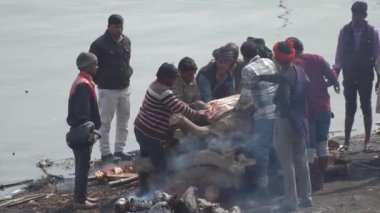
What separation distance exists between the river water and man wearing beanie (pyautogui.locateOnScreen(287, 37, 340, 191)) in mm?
3747

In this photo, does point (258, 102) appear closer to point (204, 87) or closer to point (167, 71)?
point (167, 71)

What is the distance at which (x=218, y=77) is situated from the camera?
40.3 ft

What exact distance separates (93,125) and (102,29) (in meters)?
10.3

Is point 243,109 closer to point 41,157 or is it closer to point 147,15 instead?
point 41,157

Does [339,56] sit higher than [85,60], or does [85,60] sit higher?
[85,60]

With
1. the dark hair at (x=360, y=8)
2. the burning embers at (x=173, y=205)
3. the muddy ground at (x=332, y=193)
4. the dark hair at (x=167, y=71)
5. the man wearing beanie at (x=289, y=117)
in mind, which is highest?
the dark hair at (x=360, y=8)

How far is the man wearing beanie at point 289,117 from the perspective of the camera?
36.0 ft

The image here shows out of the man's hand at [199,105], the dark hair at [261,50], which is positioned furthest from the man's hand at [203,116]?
the dark hair at [261,50]

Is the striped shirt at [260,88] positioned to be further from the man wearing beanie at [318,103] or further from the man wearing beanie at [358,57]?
the man wearing beanie at [358,57]

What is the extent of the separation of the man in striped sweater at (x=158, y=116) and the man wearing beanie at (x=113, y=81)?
80.0 inches

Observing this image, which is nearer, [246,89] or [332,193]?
[246,89]

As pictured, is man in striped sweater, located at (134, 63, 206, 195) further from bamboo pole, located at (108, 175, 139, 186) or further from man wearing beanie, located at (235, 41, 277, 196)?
bamboo pole, located at (108, 175, 139, 186)

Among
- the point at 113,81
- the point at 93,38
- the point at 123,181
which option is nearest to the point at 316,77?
the point at 123,181

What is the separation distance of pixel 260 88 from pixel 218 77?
127 cm
